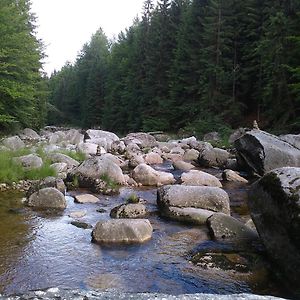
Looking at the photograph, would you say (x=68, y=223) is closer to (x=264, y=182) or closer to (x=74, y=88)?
(x=264, y=182)

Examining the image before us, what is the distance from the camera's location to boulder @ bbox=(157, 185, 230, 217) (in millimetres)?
7188

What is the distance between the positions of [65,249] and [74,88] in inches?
2379

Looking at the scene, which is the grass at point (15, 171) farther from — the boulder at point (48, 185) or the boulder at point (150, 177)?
the boulder at point (150, 177)

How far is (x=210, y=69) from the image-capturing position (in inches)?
1040

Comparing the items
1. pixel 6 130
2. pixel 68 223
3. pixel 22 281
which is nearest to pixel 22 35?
pixel 6 130

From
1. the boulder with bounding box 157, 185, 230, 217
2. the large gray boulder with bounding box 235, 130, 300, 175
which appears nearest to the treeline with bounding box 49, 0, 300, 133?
the large gray boulder with bounding box 235, 130, 300, 175

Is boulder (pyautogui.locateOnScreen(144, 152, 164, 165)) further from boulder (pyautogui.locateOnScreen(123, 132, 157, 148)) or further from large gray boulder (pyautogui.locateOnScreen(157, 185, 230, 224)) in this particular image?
large gray boulder (pyautogui.locateOnScreen(157, 185, 230, 224))

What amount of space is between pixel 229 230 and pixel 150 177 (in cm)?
453

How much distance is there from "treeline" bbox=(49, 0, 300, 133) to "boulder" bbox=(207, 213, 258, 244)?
13294mm

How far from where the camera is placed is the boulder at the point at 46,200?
24.4 ft

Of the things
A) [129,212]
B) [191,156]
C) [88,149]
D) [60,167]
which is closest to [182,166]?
[191,156]

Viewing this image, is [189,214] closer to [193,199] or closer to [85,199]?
[193,199]

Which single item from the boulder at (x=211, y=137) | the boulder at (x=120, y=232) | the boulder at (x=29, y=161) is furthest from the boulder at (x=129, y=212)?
the boulder at (x=211, y=137)

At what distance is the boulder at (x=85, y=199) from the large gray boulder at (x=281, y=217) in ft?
13.4
